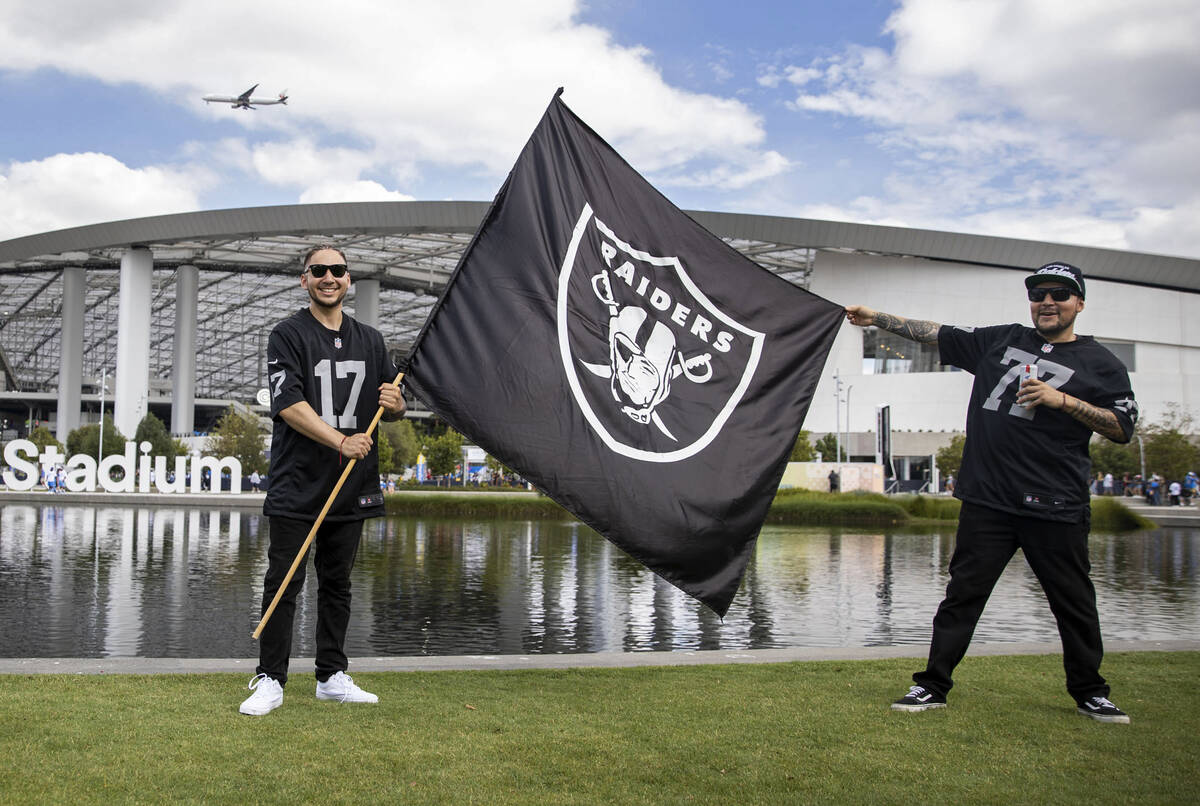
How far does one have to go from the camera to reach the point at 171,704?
4.27 m

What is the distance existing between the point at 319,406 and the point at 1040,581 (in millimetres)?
3277

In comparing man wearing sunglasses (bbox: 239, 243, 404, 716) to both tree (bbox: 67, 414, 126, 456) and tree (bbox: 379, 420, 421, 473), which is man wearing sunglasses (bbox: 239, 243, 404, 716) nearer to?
tree (bbox: 67, 414, 126, 456)

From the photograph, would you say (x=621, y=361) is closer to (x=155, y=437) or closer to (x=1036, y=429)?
(x=1036, y=429)

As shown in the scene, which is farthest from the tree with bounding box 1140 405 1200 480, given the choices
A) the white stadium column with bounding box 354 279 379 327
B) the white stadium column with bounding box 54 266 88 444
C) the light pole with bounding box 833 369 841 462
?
the white stadium column with bounding box 54 266 88 444

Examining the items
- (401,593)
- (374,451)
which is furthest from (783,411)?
(401,593)

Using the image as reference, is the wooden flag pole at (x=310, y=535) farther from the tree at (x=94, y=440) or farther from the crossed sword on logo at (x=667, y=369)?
the tree at (x=94, y=440)

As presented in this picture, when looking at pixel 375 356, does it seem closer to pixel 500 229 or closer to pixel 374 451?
pixel 374 451

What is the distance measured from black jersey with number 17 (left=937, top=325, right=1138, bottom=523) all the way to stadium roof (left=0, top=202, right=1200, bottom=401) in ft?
156

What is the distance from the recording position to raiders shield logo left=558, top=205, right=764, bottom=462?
464 centimetres

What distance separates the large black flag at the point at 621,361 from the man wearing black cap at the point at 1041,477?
0.89 metres

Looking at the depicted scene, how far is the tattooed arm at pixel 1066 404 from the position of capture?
4.36 meters

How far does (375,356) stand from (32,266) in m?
66.1

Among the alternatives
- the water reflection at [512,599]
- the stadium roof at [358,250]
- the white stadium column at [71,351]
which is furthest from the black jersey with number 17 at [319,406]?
the white stadium column at [71,351]

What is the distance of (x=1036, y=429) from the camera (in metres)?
4.59
